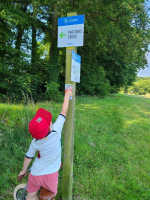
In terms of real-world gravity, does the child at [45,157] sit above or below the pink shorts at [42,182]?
above

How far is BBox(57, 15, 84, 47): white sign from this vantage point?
6.75 ft

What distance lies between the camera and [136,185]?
2719 millimetres

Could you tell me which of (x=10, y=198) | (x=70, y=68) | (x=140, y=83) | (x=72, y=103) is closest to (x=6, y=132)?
(x=10, y=198)

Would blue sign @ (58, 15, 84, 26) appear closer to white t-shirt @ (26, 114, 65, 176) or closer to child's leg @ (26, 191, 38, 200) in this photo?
white t-shirt @ (26, 114, 65, 176)

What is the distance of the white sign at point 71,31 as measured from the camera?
2.06 m

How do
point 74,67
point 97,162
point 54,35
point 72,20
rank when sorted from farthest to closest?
point 54,35
point 97,162
point 74,67
point 72,20

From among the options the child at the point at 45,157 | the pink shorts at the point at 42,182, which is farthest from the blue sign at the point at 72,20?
the pink shorts at the point at 42,182

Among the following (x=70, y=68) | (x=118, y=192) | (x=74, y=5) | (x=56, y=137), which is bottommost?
(x=118, y=192)

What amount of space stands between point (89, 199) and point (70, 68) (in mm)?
2063

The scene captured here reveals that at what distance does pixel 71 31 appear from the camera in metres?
2.10

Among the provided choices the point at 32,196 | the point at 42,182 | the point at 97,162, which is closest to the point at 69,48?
the point at 42,182

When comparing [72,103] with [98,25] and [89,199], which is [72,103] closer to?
[89,199]

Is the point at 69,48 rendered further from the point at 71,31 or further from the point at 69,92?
the point at 69,92

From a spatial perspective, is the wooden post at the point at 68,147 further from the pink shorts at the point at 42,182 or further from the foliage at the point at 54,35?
the foliage at the point at 54,35
